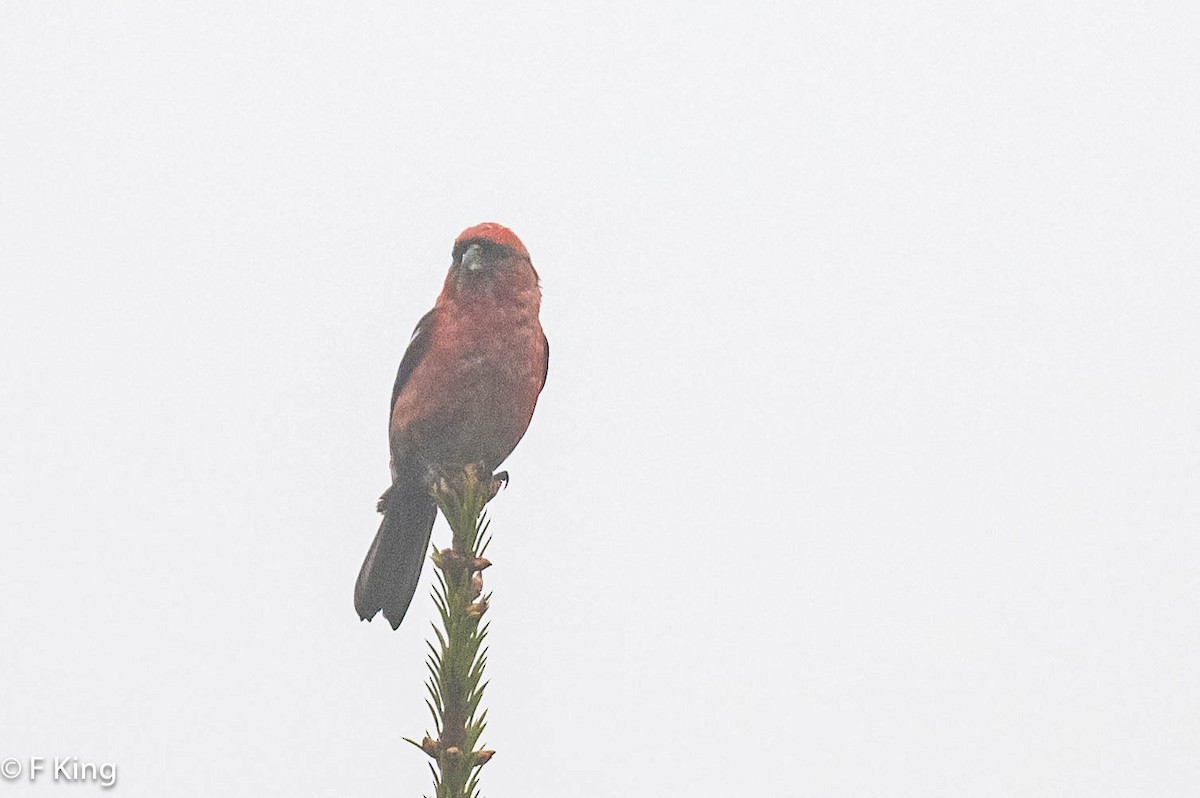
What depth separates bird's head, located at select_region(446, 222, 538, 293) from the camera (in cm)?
487

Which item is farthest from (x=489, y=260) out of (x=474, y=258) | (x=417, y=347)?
(x=417, y=347)

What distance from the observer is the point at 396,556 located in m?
4.91

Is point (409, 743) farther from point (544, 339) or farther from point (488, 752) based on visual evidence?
point (544, 339)

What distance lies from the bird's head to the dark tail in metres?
0.79

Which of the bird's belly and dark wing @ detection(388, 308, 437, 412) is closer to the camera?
the bird's belly

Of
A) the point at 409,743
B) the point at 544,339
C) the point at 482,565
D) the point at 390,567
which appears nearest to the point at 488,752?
the point at 409,743

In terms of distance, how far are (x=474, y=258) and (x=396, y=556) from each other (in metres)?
1.09

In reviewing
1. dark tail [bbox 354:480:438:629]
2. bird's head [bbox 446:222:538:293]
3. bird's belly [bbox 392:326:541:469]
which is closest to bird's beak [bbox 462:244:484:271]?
A: bird's head [bbox 446:222:538:293]

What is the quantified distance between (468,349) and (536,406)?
0.39m

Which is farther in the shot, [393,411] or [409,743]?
[393,411]

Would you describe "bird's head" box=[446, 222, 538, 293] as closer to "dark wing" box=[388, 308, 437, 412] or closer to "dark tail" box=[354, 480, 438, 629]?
"dark wing" box=[388, 308, 437, 412]

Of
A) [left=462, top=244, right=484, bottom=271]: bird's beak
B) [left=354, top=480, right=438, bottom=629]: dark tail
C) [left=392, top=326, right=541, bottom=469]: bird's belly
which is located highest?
[left=462, top=244, right=484, bottom=271]: bird's beak

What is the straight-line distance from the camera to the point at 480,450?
4.93 metres

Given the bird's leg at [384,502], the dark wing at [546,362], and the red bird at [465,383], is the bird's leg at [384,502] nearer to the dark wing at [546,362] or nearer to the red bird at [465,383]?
the red bird at [465,383]
